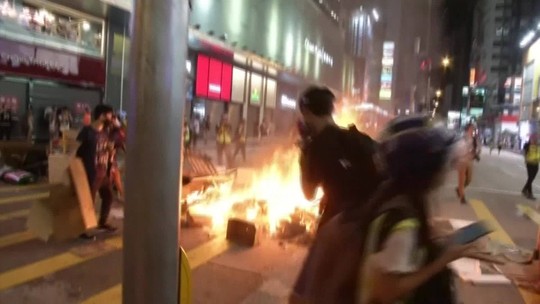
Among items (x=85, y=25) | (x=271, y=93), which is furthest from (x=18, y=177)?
(x=271, y=93)

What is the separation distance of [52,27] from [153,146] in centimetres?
1879

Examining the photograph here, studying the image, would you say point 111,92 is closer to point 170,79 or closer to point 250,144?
point 250,144

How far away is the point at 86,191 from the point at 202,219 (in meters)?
2.14

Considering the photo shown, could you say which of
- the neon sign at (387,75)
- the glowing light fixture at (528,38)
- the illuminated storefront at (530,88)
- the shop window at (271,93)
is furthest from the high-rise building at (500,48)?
the shop window at (271,93)

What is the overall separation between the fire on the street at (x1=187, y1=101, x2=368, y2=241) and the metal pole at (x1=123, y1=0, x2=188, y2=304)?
454cm

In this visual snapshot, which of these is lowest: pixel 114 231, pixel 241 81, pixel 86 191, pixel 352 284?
pixel 114 231

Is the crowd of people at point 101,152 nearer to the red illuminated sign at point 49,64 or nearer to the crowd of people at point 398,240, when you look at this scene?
the crowd of people at point 398,240

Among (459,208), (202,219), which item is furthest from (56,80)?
(459,208)

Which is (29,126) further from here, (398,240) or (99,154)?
(398,240)

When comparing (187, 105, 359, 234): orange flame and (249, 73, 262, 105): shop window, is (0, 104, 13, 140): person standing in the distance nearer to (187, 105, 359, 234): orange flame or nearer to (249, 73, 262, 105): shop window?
(187, 105, 359, 234): orange flame

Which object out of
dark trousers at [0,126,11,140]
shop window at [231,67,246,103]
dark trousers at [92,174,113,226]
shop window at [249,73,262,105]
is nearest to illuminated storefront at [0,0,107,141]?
dark trousers at [0,126,11,140]

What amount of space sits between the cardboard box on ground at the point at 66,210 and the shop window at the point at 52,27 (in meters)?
12.9

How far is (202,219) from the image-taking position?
8562 mm

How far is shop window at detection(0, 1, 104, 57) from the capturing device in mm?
17844
